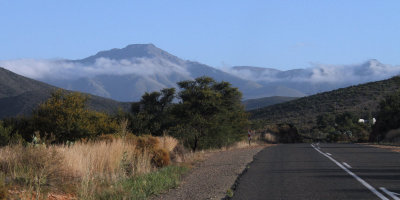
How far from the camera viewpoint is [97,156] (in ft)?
46.9

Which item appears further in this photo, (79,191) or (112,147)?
(112,147)

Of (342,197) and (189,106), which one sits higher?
(189,106)

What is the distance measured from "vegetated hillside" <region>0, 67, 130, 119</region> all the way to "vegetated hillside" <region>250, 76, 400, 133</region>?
27.9 m

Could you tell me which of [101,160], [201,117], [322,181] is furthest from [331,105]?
[101,160]

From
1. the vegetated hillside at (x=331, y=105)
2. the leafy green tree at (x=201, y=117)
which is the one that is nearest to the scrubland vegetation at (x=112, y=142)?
the leafy green tree at (x=201, y=117)

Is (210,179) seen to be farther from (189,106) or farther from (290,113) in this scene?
(290,113)

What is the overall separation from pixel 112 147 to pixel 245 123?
26547 millimetres

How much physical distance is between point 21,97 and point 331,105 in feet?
180

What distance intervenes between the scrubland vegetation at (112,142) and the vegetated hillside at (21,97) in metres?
29.1

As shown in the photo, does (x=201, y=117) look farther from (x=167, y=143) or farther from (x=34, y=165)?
(x=34, y=165)

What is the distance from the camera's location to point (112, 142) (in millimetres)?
16734

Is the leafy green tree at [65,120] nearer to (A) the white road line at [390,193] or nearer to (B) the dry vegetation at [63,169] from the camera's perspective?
(B) the dry vegetation at [63,169]

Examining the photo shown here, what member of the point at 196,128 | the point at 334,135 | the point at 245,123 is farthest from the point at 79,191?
the point at 334,135

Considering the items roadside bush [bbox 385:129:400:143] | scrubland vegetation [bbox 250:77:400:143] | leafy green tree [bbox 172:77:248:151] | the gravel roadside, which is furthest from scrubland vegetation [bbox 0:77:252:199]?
scrubland vegetation [bbox 250:77:400:143]
